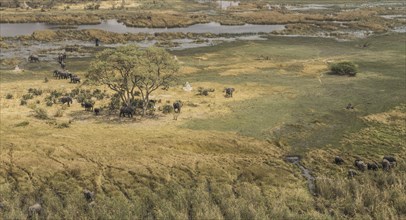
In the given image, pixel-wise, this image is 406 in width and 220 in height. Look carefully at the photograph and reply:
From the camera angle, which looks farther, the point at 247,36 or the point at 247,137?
the point at 247,36

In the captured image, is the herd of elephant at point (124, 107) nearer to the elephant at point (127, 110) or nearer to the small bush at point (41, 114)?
the elephant at point (127, 110)

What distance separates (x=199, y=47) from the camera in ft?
281

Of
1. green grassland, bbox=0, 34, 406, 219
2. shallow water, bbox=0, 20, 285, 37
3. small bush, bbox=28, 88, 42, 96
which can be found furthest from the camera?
shallow water, bbox=0, 20, 285, 37

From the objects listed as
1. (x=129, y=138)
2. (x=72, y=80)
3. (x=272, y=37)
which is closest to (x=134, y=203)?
(x=129, y=138)

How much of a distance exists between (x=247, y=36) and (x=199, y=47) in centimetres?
2011

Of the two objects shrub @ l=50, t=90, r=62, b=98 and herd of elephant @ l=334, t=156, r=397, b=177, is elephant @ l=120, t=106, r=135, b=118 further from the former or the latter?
herd of elephant @ l=334, t=156, r=397, b=177

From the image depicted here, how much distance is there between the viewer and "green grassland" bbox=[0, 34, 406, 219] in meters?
24.3

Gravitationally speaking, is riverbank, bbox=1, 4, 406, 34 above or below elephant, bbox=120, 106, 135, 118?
Answer: above

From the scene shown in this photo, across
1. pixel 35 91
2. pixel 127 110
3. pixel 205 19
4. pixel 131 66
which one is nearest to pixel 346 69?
pixel 131 66

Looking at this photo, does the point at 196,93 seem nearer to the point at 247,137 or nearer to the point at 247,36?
the point at 247,137

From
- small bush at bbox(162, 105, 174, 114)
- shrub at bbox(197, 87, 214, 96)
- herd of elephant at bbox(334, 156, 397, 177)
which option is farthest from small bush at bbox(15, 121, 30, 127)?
herd of elephant at bbox(334, 156, 397, 177)

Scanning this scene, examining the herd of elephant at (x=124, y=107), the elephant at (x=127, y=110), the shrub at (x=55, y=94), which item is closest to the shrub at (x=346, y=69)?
the herd of elephant at (x=124, y=107)

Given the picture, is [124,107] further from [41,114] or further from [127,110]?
[41,114]

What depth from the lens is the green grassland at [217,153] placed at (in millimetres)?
24297
